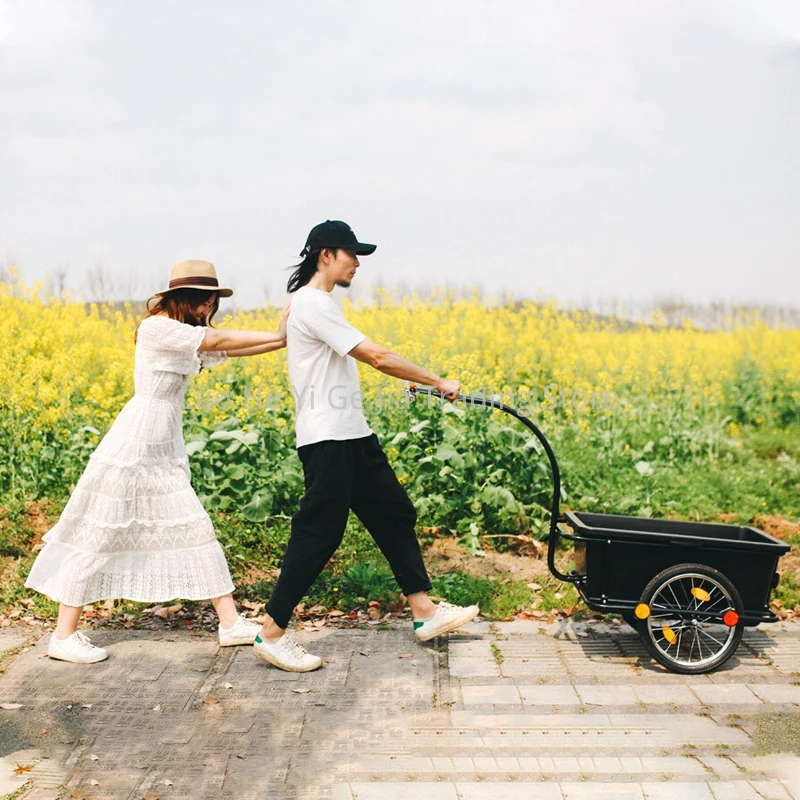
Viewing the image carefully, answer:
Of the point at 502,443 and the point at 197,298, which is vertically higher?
the point at 197,298

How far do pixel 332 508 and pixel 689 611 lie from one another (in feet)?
5.44

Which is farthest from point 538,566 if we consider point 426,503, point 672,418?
point 672,418

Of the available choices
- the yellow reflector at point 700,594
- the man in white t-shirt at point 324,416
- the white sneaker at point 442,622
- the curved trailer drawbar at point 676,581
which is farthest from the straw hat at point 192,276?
the yellow reflector at point 700,594

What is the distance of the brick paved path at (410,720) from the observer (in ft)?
10.9

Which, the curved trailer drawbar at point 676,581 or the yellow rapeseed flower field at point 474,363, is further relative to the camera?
the yellow rapeseed flower field at point 474,363

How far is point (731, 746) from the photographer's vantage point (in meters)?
3.62

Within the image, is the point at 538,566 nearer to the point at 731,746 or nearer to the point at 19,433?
the point at 731,746

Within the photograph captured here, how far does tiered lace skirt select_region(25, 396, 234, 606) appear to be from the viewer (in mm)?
4496

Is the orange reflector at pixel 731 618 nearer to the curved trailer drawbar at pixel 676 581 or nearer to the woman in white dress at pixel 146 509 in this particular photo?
the curved trailer drawbar at pixel 676 581

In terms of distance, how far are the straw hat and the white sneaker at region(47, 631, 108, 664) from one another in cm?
166

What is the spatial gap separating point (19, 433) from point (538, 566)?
3790 mm

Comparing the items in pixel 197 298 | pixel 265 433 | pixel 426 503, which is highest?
pixel 197 298

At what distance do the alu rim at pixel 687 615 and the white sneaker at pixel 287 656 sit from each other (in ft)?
5.01

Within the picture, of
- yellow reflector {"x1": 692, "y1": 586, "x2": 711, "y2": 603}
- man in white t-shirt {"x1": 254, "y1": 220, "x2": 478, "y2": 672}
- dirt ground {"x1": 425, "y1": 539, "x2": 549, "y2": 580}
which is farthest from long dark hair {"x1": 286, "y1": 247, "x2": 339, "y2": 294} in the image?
yellow reflector {"x1": 692, "y1": 586, "x2": 711, "y2": 603}
